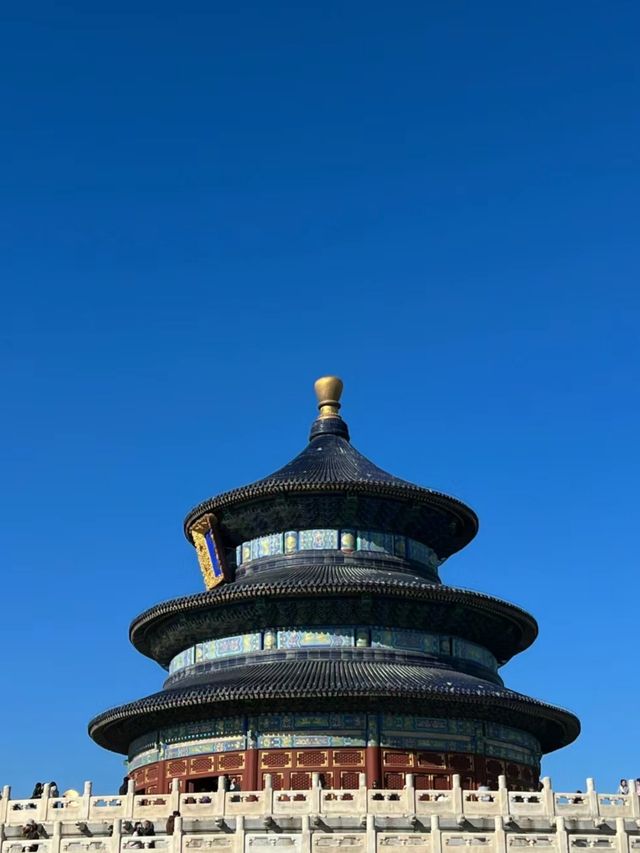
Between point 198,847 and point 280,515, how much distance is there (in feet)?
56.8

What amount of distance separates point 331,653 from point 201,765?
5.39 meters

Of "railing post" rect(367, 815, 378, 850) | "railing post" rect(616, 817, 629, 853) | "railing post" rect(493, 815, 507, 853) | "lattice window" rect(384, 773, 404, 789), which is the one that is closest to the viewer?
"railing post" rect(367, 815, 378, 850)

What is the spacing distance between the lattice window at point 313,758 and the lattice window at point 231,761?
1.90 m

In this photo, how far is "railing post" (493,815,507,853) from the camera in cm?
2516

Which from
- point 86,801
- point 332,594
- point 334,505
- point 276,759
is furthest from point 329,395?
point 86,801

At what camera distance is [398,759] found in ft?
112

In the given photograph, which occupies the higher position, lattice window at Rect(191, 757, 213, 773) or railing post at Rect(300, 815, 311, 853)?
lattice window at Rect(191, 757, 213, 773)

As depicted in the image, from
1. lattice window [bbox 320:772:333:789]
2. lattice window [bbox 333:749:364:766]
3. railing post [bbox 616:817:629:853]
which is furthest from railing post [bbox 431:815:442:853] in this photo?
lattice window [bbox 333:749:364:766]

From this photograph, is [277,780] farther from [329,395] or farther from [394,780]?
[329,395]

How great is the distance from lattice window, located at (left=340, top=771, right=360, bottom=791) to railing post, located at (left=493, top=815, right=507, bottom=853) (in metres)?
8.86

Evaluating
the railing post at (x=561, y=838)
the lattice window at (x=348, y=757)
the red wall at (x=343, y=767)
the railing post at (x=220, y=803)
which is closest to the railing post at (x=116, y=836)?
the railing post at (x=220, y=803)

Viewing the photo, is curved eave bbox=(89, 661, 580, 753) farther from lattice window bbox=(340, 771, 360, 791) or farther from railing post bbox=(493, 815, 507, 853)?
railing post bbox=(493, 815, 507, 853)

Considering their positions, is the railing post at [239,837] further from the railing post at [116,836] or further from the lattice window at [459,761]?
the lattice window at [459,761]

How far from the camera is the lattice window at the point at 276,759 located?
1351 inches
